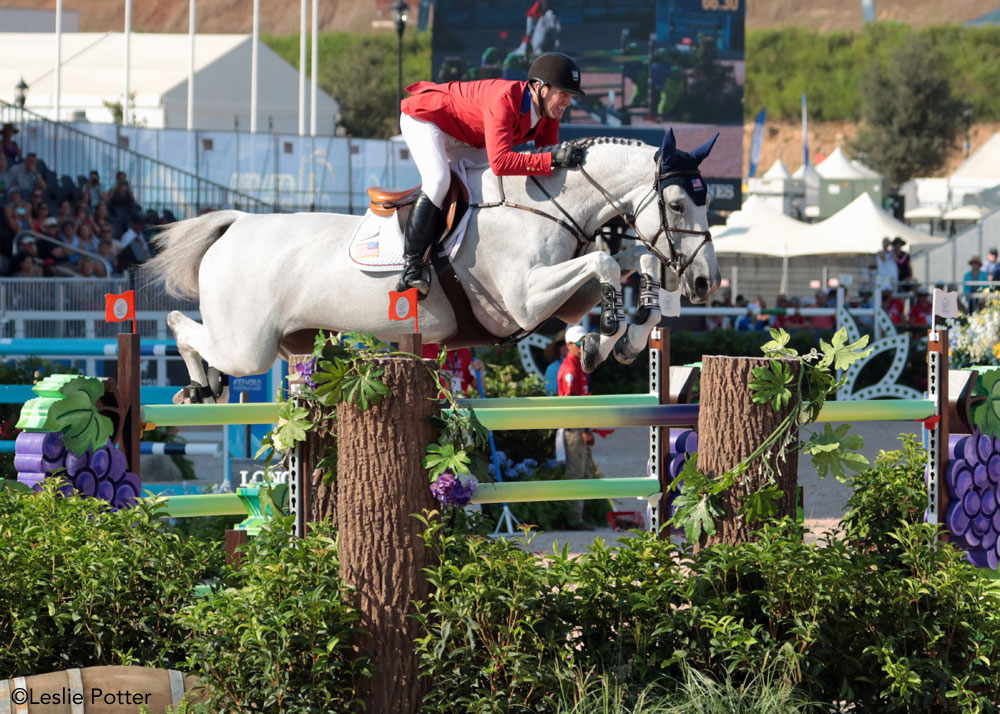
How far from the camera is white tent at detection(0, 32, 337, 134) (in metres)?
30.9

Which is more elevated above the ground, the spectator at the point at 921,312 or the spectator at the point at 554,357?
the spectator at the point at 921,312

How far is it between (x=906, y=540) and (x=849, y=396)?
933 centimetres

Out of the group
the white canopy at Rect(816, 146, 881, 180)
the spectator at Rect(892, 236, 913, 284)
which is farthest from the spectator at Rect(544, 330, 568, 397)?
the white canopy at Rect(816, 146, 881, 180)

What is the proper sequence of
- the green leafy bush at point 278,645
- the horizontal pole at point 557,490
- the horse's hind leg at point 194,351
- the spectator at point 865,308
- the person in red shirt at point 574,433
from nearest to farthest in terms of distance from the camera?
the green leafy bush at point 278,645, the horizontal pole at point 557,490, the horse's hind leg at point 194,351, the person in red shirt at point 574,433, the spectator at point 865,308

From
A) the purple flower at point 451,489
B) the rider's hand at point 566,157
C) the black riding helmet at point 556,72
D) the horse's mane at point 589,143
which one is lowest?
the purple flower at point 451,489

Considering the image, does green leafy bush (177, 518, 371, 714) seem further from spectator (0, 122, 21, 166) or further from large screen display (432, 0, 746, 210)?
large screen display (432, 0, 746, 210)

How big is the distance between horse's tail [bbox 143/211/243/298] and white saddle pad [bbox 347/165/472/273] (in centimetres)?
80

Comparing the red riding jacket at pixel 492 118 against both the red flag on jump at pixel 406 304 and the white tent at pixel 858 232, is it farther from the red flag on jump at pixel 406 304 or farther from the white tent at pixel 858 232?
the white tent at pixel 858 232

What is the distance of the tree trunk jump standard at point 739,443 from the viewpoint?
3289mm

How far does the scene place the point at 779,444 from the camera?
3289 millimetres

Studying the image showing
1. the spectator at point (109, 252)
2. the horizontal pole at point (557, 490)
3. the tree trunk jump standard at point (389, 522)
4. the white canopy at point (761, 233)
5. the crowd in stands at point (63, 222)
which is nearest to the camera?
the tree trunk jump standard at point (389, 522)

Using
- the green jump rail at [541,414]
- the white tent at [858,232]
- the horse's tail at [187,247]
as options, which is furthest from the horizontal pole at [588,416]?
the white tent at [858,232]

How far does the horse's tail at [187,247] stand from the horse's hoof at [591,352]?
5.80ft

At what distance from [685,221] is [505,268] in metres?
0.68
